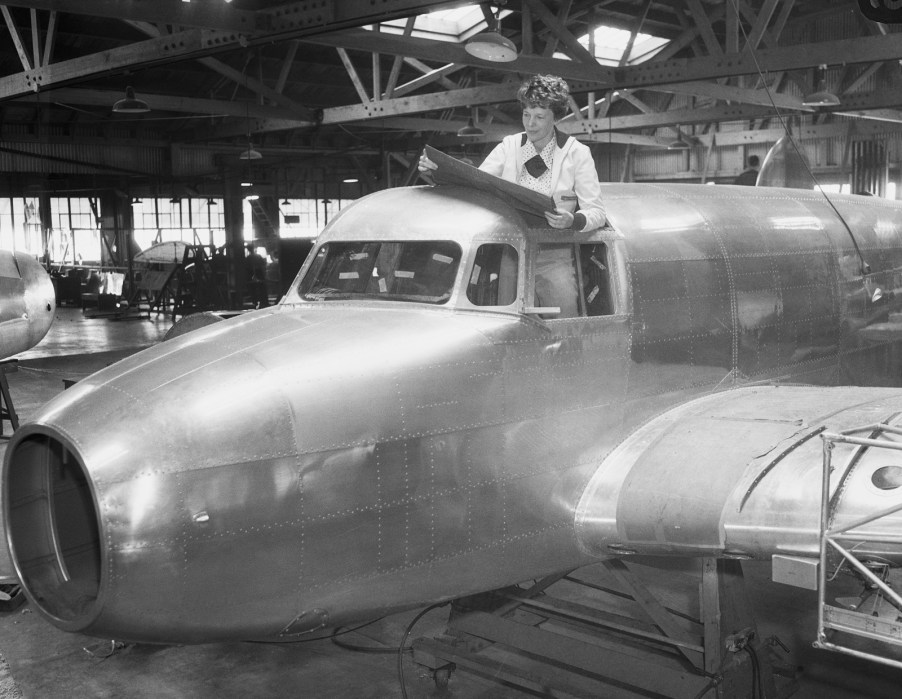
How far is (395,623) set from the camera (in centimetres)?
692

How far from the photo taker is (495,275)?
4.93 m

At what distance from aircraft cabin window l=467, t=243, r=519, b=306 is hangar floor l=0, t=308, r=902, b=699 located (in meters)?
2.52

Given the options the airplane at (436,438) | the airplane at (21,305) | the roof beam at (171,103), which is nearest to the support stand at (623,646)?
the airplane at (436,438)

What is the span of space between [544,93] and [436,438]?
2.24m

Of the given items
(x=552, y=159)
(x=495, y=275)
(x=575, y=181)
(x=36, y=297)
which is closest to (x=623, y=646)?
(x=495, y=275)

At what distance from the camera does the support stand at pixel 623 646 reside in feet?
16.7

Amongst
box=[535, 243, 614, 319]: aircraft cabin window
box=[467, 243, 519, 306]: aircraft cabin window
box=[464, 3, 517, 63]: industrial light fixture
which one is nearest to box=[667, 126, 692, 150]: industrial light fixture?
box=[464, 3, 517, 63]: industrial light fixture

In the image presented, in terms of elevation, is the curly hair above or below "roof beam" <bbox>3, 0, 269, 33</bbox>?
below

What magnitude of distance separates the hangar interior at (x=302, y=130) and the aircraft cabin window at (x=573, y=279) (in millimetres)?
1617

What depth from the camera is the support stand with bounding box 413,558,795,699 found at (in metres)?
5.08

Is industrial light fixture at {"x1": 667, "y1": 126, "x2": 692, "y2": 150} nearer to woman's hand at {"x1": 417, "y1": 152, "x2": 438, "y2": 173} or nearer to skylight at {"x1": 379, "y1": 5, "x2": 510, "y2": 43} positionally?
skylight at {"x1": 379, "y1": 5, "x2": 510, "y2": 43}

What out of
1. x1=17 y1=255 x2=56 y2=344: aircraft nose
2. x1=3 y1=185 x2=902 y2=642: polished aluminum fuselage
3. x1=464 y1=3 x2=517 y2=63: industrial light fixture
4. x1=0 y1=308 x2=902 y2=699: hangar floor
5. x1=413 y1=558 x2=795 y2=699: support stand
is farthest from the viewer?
x1=17 y1=255 x2=56 y2=344: aircraft nose

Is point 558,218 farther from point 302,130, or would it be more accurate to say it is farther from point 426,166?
point 302,130

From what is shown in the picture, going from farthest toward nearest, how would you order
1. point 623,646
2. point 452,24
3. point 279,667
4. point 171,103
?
point 171,103
point 452,24
point 279,667
point 623,646
